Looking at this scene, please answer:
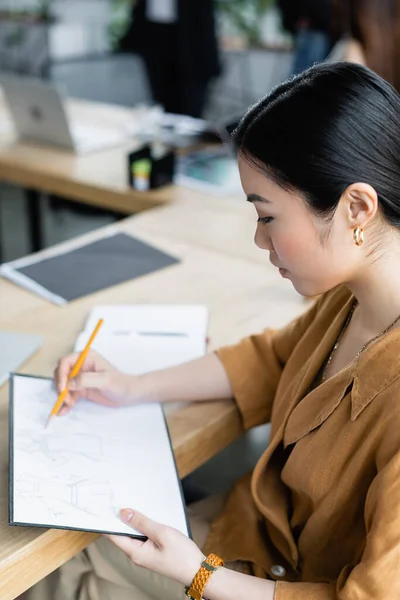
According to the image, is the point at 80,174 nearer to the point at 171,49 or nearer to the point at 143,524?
the point at 143,524

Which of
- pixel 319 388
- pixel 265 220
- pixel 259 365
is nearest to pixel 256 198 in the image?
pixel 265 220

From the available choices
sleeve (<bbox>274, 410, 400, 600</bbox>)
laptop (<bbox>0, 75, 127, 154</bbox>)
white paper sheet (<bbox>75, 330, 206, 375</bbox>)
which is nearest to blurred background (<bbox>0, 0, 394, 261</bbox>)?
laptop (<bbox>0, 75, 127, 154</bbox>)

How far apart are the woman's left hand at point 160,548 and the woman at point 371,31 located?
180 cm

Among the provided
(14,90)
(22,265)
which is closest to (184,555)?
(22,265)

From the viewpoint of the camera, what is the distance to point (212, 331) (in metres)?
1.38

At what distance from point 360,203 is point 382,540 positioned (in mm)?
386

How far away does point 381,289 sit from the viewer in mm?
958

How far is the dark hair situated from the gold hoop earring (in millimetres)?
38

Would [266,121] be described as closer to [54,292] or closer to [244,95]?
[54,292]

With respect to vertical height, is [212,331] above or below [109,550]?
above

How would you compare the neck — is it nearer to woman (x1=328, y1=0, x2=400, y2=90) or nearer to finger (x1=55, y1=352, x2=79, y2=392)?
finger (x1=55, y1=352, x2=79, y2=392)

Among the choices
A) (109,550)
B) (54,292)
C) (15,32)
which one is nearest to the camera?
(109,550)

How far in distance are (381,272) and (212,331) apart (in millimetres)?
492

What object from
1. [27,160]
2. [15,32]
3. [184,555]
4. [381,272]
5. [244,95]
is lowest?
[244,95]
